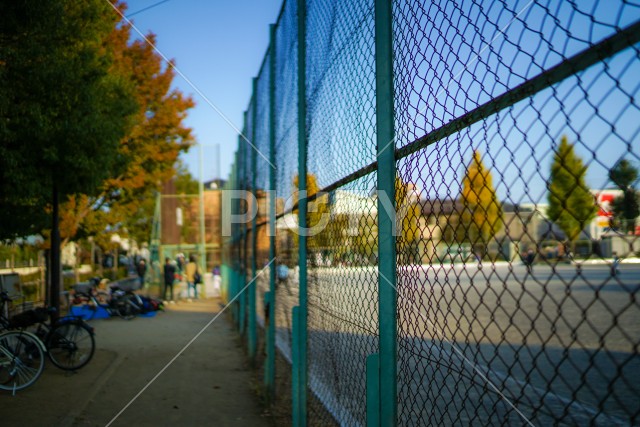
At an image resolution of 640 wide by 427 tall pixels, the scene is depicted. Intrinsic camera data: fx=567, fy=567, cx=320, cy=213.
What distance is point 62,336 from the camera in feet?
28.1

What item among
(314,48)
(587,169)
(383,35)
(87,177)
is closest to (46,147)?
(87,177)

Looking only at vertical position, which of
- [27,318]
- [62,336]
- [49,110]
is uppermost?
[49,110]

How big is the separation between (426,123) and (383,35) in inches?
21.4

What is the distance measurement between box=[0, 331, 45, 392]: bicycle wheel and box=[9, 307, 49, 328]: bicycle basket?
73 cm

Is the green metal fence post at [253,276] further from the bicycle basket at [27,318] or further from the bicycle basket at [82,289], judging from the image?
the bicycle basket at [82,289]

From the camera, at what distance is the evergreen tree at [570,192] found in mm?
1292

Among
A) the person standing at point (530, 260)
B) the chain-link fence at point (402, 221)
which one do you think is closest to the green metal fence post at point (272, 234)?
the chain-link fence at point (402, 221)

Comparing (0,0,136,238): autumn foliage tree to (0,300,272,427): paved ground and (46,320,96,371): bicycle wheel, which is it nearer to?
(46,320,96,371): bicycle wheel

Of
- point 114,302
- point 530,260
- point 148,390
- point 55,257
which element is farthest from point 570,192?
point 114,302

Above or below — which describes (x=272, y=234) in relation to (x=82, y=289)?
above

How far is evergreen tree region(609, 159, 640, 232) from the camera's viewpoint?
1165 mm

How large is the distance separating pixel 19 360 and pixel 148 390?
183 cm

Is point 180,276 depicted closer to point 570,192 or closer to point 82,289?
point 82,289

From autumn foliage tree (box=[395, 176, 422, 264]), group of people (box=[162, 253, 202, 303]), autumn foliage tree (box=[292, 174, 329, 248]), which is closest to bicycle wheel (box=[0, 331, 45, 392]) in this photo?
autumn foliage tree (box=[292, 174, 329, 248])
